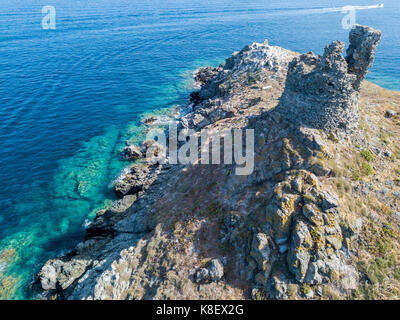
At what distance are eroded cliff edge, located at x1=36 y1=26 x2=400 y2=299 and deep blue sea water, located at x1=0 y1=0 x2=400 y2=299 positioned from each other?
1032 centimetres

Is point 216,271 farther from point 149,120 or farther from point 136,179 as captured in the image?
point 149,120

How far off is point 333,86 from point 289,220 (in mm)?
13799

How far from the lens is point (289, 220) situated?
68.9ft

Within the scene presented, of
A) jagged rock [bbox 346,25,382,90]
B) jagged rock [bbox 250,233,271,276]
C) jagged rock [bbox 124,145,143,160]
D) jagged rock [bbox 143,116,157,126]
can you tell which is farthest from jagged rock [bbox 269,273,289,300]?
jagged rock [bbox 143,116,157,126]

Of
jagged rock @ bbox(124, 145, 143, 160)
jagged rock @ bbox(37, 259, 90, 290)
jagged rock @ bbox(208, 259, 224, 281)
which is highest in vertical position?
jagged rock @ bbox(124, 145, 143, 160)

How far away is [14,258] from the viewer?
33.0 m

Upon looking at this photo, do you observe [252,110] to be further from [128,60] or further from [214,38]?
[214,38]

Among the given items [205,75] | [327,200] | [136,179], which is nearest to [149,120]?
[136,179]

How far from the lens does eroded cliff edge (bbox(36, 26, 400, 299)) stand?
65.4 feet

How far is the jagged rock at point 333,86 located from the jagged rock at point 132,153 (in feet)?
107

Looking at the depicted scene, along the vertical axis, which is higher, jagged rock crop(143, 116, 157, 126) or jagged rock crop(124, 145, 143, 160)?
jagged rock crop(143, 116, 157, 126)

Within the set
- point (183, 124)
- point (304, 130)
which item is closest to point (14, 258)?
point (183, 124)

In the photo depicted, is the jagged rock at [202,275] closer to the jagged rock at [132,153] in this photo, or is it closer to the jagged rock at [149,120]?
the jagged rock at [132,153]

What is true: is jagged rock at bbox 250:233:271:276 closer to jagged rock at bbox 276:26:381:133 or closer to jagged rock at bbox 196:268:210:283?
jagged rock at bbox 196:268:210:283
